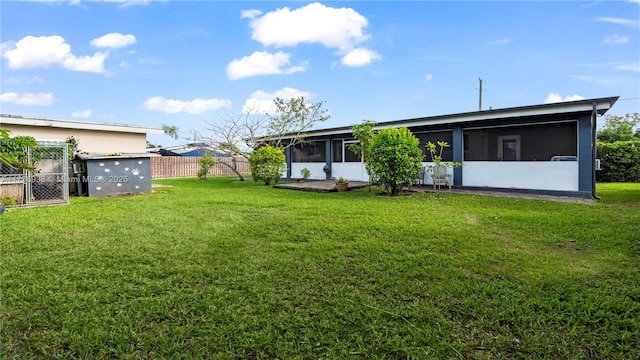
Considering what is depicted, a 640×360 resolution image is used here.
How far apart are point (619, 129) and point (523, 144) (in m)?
20.5

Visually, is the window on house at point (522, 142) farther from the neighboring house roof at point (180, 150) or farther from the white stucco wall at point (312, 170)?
the neighboring house roof at point (180, 150)

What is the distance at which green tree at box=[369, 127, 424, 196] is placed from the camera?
28.7 feet

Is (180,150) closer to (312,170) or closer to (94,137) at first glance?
(94,137)

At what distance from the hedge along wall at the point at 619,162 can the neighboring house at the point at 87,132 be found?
1917 cm

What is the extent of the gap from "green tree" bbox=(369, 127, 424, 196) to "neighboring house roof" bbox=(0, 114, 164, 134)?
9997 millimetres

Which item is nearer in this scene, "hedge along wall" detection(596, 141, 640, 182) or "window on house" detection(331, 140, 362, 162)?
"hedge along wall" detection(596, 141, 640, 182)

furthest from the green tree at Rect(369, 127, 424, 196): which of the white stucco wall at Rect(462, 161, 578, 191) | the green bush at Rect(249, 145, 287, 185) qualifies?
the green bush at Rect(249, 145, 287, 185)

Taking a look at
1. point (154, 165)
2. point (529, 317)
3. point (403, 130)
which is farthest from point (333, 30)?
point (154, 165)

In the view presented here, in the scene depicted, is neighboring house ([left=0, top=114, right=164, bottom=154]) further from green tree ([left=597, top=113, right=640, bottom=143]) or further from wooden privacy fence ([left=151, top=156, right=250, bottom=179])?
green tree ([left=597, top=113, right=640, bottom=143])

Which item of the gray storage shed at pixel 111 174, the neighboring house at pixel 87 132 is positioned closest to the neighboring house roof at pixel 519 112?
the gray storage shed at pixel 111 174

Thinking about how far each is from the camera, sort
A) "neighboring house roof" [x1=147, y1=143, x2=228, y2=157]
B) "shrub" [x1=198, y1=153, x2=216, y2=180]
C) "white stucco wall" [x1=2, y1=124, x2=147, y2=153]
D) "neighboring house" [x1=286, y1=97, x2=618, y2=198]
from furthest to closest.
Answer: "shrub" [x1=198, y1=153, x2=216, y2=180] → "neighboring house roof" [x1=147, y1=143, x2=228, y2=157] → "white stucco wall" [x1=2, y1=124, x2=147, y2=153] → "neighboring house" [x1=286, y1=97, x2=618, y2=198]

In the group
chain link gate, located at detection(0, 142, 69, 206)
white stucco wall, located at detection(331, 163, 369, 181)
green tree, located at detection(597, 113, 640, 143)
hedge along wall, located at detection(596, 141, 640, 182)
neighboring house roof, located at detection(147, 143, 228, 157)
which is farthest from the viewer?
green tree, located at detection(597, 113, 640, 143)

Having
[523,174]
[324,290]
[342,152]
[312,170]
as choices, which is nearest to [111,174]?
[312,170]

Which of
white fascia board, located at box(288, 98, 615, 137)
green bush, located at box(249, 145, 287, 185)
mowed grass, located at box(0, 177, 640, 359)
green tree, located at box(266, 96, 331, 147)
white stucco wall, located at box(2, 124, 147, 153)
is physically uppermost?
green tree, located at box(266, 96, 331, 147)
